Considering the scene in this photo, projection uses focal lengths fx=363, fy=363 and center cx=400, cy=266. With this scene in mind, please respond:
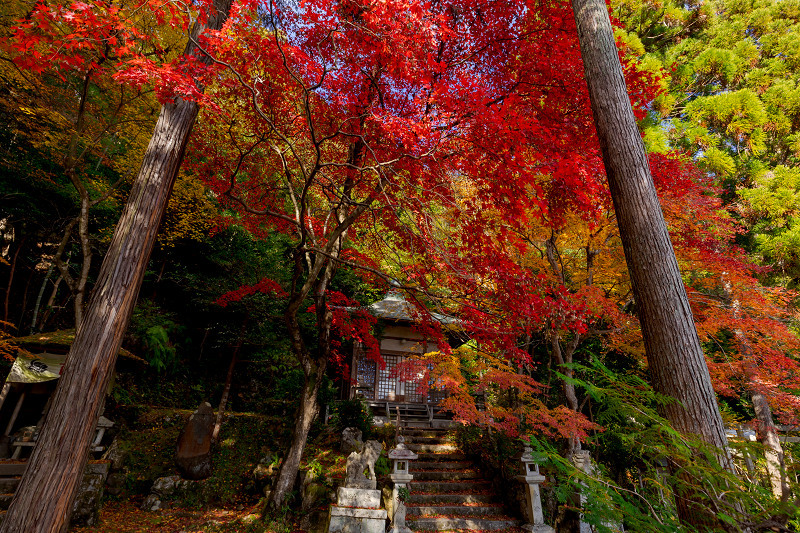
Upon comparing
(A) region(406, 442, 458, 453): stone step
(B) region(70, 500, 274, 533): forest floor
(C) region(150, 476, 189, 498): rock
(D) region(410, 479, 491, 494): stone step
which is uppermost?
(A) region(406, 442, 458, 453): stone step

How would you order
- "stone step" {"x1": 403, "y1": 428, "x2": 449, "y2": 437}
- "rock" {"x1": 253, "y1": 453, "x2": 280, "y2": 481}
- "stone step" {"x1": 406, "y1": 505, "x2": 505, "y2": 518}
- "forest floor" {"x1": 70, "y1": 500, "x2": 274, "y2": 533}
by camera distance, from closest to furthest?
"forest floor" {"x1": 70, "y1": 500, "x2": 274, "y2": 533} → "stone step" {"x1": 406, "y1": 505, "x2": 505, "y2": 518} → "rock" {"x1": 253, "y1": 453, "x2": 280, "y2": 481} → "stone step" {"x1": 403, "y1": 428, "x2": 449, "y2": 437}

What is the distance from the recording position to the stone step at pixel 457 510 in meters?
6.99

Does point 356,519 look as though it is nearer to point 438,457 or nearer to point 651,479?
point 651,479

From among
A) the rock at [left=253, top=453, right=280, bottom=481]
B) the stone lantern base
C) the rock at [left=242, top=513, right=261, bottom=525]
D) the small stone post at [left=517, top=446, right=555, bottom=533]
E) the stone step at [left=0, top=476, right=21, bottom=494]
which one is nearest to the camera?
the stone lantern base

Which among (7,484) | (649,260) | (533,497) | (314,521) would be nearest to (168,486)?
(7,484)

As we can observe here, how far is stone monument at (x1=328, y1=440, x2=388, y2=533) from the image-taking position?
4879mm

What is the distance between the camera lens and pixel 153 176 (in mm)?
4027

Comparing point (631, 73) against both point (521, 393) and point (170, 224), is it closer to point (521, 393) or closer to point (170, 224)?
point (521, 393)

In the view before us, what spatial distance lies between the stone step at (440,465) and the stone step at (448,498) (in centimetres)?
96

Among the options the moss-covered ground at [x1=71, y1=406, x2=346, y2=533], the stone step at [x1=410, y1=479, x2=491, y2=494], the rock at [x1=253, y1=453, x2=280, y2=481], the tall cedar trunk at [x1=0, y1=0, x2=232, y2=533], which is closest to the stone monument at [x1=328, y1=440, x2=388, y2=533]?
the moss-covered ground at [x1=71, y1=406, x2=346, y2=533]

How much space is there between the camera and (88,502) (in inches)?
233

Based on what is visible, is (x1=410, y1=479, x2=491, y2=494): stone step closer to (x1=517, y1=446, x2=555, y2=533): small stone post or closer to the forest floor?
(x1=517, y1=446, x2=555, y2=533): small stone post

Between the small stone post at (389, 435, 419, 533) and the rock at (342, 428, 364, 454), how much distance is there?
5.12 feet

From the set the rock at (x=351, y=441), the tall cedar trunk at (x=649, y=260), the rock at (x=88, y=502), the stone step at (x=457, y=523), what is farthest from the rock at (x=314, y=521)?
the tall cedar trunk at (x=649, y=260)
